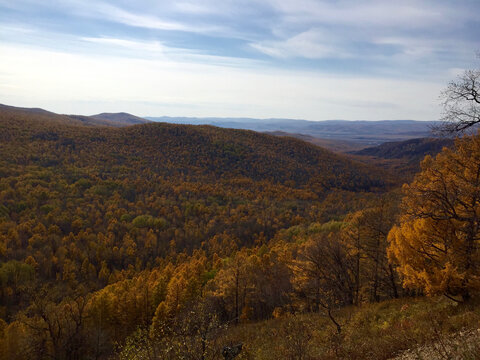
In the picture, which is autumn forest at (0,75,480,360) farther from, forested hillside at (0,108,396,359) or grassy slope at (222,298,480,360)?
forested hillside at (0,108,396,359)

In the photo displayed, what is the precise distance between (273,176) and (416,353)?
157 m

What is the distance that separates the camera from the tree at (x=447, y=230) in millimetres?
11859

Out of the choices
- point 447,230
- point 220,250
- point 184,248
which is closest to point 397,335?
point 447,230

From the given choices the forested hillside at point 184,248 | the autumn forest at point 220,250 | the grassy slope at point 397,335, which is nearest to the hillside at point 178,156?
the forested hillside at point 184,248

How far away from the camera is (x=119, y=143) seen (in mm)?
181750

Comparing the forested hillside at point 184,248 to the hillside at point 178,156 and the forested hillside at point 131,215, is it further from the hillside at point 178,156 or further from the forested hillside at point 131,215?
the hillside at point 178,156

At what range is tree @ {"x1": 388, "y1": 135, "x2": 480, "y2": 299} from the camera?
11.9m

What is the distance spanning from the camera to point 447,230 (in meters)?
13.0

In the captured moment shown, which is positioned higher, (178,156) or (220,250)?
(178,156)

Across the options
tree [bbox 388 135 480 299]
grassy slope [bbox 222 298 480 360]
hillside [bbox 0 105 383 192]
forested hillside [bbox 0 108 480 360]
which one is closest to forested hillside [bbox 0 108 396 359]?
forested hillside [bbox 0 108 480 360]

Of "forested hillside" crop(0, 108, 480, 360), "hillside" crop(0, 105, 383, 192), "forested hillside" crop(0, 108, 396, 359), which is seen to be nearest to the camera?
"forested hillside" crop(0, 108, 480, 360)

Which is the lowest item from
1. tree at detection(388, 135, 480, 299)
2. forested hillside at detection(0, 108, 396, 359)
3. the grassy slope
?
forested hillside at detection(0, 108, 396, 359)

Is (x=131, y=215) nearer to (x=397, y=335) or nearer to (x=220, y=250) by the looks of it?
(x=220, y=250)

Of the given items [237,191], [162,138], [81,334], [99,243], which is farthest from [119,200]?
[162,138]
